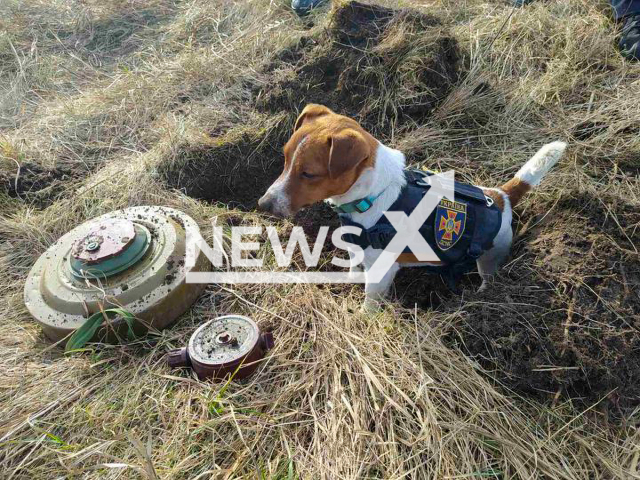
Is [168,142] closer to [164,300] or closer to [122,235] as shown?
[122,235]

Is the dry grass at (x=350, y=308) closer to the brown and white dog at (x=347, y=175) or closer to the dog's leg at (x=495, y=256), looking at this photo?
the dog's leg at (x=495, y=256)

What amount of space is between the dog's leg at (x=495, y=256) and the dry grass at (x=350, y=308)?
13 cm

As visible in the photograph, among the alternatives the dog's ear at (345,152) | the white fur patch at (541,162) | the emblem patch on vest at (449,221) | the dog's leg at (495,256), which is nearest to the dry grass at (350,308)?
the dog's leg at (495,256)

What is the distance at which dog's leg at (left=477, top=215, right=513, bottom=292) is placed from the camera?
279 centimetres

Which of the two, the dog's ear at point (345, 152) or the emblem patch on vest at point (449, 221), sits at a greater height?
the dog's ear at point (345, 152)

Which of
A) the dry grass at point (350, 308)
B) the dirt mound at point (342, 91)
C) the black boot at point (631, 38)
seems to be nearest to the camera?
the dry grass at point (350, 308)

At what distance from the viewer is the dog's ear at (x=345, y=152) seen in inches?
92.9

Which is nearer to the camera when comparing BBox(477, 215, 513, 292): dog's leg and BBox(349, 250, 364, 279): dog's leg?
BBox(477, 215, 513, 292): dog's leg

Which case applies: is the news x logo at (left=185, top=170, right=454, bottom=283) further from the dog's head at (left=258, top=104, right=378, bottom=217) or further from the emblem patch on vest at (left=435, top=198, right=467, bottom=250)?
the dog's head at (left=258, top=104, right=378, bottom=217)

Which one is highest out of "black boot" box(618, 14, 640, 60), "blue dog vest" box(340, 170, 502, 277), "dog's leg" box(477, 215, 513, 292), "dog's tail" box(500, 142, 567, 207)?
"black boot" box(618, 14, 640, 60)

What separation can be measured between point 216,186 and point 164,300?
157 centimetres

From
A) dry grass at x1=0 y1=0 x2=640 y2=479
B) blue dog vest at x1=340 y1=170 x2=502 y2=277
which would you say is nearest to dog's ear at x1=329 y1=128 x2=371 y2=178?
blue dog vest at x1=340 y1=170 x2=502 y2=277

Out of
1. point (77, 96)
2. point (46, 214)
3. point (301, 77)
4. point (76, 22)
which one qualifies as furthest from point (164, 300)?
point (76, 22)

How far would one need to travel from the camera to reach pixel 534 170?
281 cm
